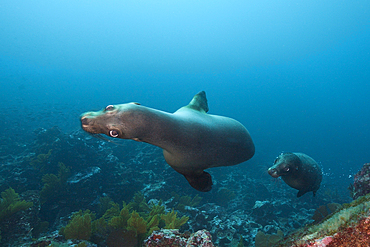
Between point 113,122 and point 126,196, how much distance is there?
7225mm

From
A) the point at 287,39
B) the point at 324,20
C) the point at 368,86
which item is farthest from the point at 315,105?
the point at 324,20

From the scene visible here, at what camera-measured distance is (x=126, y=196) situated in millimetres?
8047

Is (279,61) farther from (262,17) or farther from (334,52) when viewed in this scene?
(262,17)

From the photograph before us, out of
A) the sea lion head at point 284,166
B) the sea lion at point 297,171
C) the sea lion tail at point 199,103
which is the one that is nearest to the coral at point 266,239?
the sea lion at point 297,171

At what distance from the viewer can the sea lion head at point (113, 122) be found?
1.86 metres

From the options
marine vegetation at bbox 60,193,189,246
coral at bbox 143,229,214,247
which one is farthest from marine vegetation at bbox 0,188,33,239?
coral at bbox 143,229,214,247

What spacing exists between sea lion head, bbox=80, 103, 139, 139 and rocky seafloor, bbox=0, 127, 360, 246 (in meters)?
2.99

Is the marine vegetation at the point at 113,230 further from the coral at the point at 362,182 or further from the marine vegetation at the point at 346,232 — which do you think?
the coral at the point at 362,182

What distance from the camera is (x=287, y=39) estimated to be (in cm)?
10556

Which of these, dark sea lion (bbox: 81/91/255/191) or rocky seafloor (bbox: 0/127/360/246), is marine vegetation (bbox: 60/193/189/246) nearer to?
rocky seafloor (bbox: 0/127/360/246)

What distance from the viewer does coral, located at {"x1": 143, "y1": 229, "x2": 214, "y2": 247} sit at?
216 centimetres

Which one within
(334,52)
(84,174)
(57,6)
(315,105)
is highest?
(57,6)

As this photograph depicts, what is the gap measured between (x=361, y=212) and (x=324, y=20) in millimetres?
112125

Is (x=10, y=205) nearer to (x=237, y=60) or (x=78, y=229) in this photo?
(x=78, y=229)
